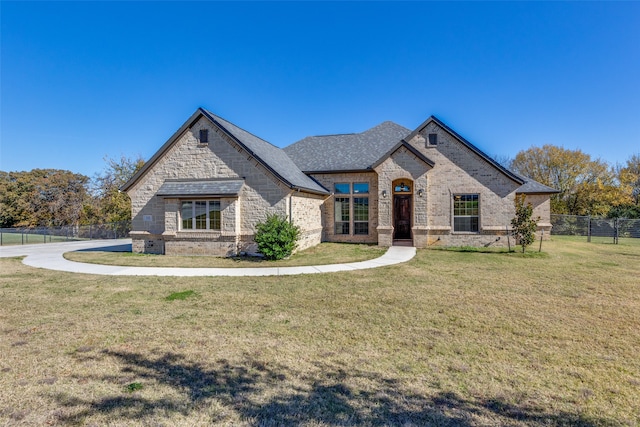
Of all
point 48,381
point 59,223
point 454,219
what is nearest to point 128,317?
point 48,381

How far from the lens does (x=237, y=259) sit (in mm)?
14148

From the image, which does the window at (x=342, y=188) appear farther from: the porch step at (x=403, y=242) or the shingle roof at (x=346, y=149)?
the porch step at (x=403, y=242)

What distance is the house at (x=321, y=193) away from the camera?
49.8ft

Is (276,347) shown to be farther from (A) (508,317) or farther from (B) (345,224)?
(B) (345,224)

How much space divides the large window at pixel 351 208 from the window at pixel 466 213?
501 cm

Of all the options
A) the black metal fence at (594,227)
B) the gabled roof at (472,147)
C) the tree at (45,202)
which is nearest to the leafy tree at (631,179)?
the black metal fence at (594,227)

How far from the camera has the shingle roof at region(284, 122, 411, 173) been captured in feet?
64.8

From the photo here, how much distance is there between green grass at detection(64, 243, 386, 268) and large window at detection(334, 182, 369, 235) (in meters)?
3.04

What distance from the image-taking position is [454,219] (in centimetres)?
1744

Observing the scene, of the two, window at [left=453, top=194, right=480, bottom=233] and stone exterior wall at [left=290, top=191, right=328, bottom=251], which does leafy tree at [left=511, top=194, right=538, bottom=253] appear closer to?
window at [left=453, top=194, right=480, bottom=233]

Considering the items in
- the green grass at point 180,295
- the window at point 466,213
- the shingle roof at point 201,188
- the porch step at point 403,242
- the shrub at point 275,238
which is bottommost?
the green grass at point 180,295

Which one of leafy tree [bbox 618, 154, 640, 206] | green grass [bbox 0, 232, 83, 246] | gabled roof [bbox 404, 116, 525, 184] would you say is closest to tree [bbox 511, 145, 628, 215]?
leafy tree [bbox 618, 154, 640, 206]

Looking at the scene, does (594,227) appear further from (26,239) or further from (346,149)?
(26,239)

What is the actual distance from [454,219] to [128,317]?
1597 centimetres
